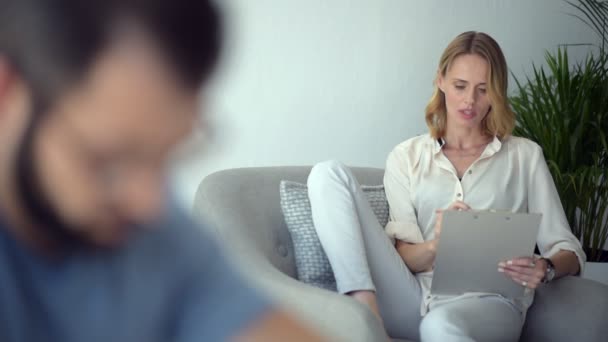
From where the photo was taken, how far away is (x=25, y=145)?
236 millimetres

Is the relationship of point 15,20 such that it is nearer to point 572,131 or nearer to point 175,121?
point 175,121

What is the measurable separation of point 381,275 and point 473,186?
370 mm

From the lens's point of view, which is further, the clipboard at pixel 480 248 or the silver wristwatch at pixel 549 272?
the silver wristwatch at pixel 549 272

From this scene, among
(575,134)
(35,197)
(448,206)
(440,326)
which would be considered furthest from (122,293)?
(575,134)

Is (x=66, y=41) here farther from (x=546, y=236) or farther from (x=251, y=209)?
(x=546, y=236)

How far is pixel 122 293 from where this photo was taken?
257mm

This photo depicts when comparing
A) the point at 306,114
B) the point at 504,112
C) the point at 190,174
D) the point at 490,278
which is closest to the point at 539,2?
the point at 306,114

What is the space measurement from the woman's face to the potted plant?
724mm

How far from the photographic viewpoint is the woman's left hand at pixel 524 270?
1728 mm

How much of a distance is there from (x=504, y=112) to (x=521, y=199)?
23 centimetres

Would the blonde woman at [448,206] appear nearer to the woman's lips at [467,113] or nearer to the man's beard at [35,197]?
the woman's lips at [467,113]

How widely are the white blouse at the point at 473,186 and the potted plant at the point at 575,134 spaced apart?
26.6 inches

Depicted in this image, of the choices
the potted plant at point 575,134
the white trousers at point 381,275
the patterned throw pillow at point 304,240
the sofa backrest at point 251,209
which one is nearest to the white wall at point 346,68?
the potted plant at point 575,134

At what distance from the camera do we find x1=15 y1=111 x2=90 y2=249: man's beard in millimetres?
236
